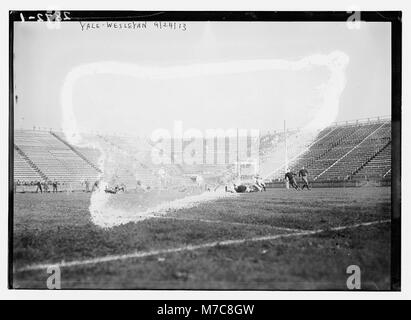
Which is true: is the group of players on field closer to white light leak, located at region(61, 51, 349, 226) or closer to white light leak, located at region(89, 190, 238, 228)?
white light leak, located at region(61, 51, 349, 226)

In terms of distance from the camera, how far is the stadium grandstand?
5.32 m

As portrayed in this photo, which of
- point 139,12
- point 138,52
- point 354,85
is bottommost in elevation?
point 354,85

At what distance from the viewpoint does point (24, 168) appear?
213 inches

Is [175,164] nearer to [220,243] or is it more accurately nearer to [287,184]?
[220,243]

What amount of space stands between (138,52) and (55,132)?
1.20 metres

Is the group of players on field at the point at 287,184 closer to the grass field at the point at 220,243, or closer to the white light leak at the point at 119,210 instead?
the grass field at the point at 220,243

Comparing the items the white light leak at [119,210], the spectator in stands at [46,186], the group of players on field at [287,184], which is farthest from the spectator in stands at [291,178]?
the spectator in stands at [46,186]

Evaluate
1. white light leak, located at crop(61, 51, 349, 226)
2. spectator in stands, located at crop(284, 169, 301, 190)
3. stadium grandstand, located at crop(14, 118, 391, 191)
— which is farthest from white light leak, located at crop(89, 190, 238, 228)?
spectator in stands, located at crop(284, 169, 301, 190)

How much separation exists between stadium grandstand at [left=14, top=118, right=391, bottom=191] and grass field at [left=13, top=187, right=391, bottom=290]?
17 centimetres

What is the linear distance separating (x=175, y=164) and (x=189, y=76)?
94 centimetres

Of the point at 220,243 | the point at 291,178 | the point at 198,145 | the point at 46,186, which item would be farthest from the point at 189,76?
the point at 46,186
